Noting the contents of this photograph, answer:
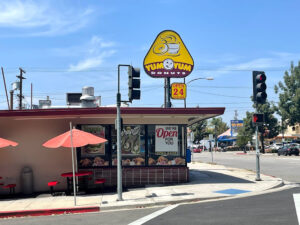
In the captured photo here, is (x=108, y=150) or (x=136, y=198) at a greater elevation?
(x=108, y=150)

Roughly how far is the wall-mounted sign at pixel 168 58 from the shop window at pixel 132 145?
647 centimetres

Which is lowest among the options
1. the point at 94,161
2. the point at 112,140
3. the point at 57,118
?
the point at 94,161

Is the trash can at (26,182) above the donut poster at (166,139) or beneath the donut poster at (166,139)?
beneath

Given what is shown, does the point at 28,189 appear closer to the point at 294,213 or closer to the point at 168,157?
the point at 168,157

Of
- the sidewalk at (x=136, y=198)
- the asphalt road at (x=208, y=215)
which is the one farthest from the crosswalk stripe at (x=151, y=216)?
the sidewalk at (x=136, y=198)

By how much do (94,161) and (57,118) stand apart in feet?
8.28

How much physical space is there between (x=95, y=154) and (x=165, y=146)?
321cm

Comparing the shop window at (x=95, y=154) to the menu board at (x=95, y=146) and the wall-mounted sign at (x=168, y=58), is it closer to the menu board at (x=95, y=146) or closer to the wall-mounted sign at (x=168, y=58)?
the menu board at (x=95, y=146)

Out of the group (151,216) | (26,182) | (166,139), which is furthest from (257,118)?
(26,182)

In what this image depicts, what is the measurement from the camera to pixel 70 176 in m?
13.0

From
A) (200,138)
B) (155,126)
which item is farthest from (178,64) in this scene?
(200,138)

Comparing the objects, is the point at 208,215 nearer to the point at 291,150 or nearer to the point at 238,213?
the point at 238,213

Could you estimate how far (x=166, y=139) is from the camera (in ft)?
49.4

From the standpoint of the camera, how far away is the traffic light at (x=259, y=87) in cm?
1423
